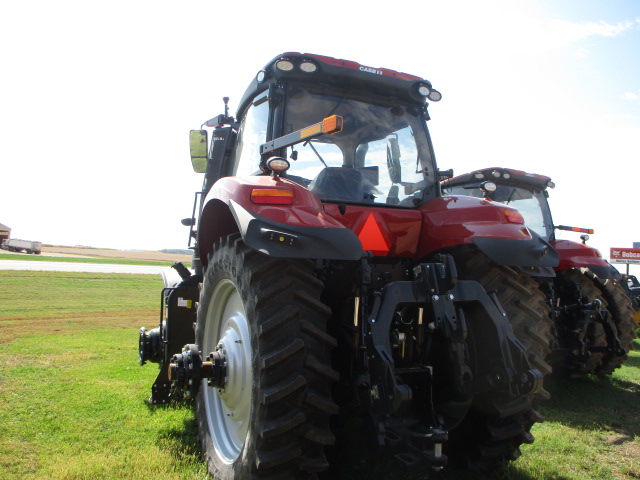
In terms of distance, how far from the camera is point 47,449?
3477mm

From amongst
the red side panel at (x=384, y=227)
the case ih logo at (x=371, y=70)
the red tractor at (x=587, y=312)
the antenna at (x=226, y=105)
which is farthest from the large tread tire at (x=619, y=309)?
the antenna at (x=226, y=105)

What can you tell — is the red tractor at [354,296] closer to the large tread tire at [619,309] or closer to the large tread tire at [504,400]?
the large tread tire at [504,400]

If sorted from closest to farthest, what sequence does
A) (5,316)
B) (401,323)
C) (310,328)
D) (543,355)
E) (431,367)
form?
1. (310,328)
2. (431,367)
3. (401,323)
4. (543,355)
5. (5,316)

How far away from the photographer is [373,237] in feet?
10.5

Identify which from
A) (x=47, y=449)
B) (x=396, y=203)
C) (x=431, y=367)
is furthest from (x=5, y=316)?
(x=431, y=367)

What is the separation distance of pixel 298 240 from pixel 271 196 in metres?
0.35

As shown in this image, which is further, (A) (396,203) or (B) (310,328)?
(A) (396,203)

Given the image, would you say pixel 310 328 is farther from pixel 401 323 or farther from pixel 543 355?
pixel 543 355

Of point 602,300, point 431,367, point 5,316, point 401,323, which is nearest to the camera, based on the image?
point 431,367

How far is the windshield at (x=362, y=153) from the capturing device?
3471 mm

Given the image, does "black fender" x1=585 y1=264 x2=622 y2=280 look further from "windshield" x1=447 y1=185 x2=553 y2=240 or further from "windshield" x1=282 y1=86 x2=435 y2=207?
"windshield" x1=282 y1=86 x2=435 y2=207

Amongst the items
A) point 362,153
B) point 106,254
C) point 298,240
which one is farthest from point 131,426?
point 106,254

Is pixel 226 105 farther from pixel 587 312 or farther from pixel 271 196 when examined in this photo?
pixel 587 312

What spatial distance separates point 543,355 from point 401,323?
0.89 meters
